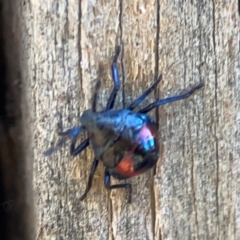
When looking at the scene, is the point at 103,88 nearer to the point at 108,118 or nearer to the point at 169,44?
the point at 108,118

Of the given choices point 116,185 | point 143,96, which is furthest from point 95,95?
point 116,185

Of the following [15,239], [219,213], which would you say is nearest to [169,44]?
[219,213]

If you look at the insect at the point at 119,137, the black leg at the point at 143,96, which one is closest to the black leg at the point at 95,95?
the insect at the point at 119,137

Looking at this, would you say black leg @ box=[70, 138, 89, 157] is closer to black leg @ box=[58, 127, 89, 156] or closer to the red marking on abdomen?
black leg @ box=[58, 127, 89, 156]

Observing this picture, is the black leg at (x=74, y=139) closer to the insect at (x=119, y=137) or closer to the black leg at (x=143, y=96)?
the insect at (x=119, y=137)

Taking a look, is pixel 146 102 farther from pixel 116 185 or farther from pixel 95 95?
pixel 116 185

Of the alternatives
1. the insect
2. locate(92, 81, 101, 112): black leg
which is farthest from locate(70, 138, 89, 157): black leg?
locate(92, 81, 101, 112): black leg

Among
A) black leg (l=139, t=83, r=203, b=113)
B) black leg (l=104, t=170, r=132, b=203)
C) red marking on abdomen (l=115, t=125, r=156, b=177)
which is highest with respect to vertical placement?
black leg (l=139, t=83, r=203, b=113)
